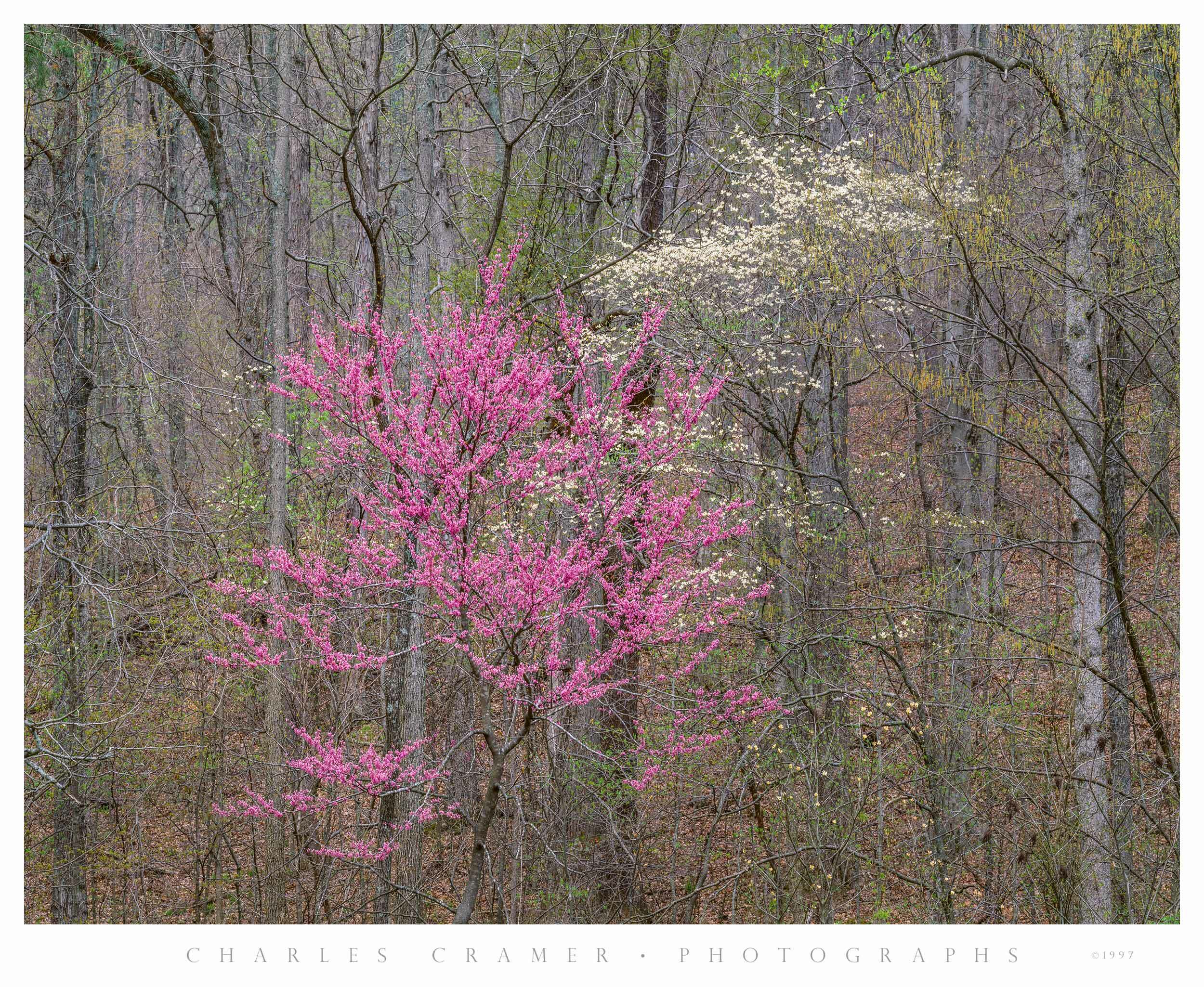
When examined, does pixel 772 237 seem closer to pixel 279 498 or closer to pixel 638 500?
pixel 638 500

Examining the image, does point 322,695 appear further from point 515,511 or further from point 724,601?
point 724,601

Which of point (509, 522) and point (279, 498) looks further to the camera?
point (279, 498)

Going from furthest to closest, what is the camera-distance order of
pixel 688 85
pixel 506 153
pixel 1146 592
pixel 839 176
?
pixel 688 85
pixel 839 176
pixel 506 153
pixel 1146 592

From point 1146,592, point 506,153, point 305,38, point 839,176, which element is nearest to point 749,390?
point 839,176

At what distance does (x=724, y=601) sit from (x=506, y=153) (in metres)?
3.04

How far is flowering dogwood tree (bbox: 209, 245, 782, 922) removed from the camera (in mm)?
5293

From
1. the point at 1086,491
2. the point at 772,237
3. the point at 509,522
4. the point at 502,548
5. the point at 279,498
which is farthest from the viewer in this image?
the point at 772,237

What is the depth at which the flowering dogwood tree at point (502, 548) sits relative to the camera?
5.29 meters

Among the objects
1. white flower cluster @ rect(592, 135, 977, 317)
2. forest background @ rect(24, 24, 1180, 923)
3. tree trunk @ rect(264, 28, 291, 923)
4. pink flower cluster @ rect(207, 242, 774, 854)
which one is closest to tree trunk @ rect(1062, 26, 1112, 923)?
forest background @ rect(24, 24, 1180, 923)

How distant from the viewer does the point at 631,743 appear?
640 cm

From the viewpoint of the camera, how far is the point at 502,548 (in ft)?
18.0

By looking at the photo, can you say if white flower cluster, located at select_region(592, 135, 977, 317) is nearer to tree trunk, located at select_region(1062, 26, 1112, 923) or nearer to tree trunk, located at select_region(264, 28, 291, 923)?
tree trunk, located at select_region(1062, 26, 1112, 923)

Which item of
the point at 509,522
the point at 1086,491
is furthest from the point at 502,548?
the point at 1086,491

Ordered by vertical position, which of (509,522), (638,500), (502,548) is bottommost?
(502,548)
